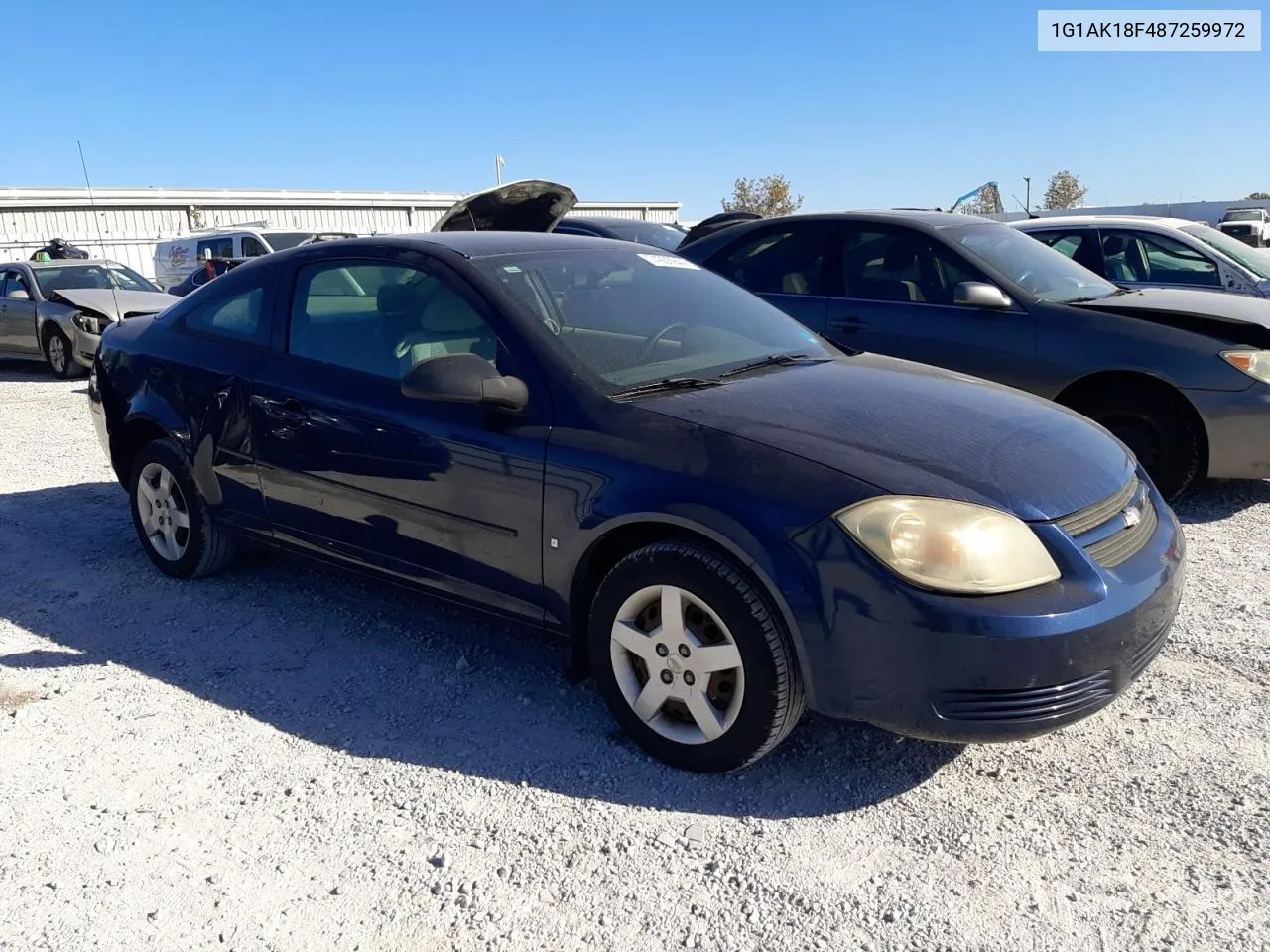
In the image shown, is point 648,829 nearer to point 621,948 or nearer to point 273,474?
point 621,948

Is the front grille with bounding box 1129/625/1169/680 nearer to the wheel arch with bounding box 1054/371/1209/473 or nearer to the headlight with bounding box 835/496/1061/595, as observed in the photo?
the headlight with bounding box 835/496/1061/595

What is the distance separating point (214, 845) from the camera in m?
2.68

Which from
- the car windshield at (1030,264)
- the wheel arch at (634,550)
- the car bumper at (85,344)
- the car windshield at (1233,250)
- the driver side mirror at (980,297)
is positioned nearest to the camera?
the wheel arch at (634,550)

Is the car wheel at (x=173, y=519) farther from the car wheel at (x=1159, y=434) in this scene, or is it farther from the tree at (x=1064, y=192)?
the tree at (x=1064, y=192)

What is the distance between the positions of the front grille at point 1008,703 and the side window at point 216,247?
19355 millimetres

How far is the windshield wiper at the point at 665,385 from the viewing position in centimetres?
316

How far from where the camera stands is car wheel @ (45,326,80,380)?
39.9 ft

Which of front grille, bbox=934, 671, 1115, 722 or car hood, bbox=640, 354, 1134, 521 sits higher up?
car hood, bbox=640, 354, 1134, 521

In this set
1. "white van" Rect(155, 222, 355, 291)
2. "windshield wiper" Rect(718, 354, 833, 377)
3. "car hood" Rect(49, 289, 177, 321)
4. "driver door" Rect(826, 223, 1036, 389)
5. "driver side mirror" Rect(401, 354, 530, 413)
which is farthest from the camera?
"white van" Rect(155, 222, 355, 291)

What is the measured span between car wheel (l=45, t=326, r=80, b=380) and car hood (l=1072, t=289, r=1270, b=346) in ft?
37.1

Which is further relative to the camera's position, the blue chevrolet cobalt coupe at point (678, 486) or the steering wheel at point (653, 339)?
the steering wheel at point (653, 339)

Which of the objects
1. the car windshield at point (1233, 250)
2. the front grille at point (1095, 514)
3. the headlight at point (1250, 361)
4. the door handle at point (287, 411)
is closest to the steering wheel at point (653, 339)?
the door handle at point (287, 411)

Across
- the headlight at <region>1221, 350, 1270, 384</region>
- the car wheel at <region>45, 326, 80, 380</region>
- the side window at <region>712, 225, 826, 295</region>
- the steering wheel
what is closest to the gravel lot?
the steering wheel

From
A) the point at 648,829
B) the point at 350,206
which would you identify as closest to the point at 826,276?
the point at 648,829
